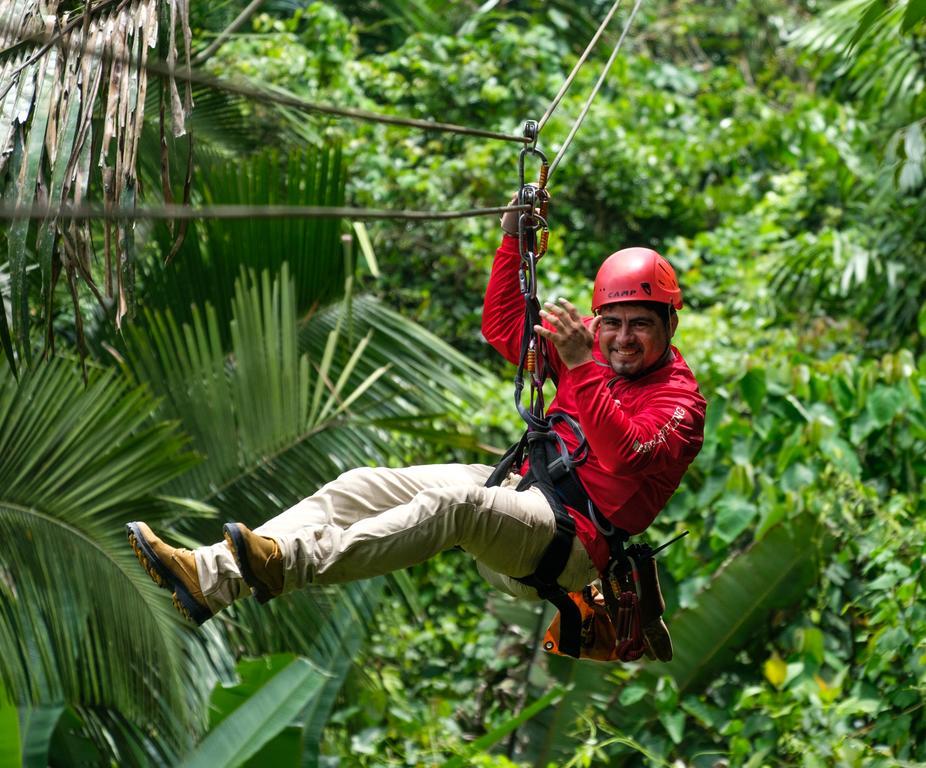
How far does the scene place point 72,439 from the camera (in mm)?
4840

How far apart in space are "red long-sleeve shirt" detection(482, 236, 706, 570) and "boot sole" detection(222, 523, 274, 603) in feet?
3.10

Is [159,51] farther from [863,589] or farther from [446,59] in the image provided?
[446,59]

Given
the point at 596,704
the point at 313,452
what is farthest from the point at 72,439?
the point at 596,704

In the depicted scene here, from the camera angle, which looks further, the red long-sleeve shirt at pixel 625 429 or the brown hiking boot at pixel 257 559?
the red long-sleeve shirt at pixel 625 429

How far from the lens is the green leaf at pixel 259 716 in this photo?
15.7ft

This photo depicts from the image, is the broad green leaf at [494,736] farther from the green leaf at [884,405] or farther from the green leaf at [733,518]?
the green leaf at [884,405]

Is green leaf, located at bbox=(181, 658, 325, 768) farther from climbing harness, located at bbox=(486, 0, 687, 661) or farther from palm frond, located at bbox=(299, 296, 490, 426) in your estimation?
palm frond, located at bbox=(299, 296, 490, 426)

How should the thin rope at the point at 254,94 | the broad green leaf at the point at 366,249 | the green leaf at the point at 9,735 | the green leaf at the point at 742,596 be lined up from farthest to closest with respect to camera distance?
the green leaf at the point at 742,596
the broad green leaf at the point at 366,249
the green leaf at the point at 9,735
the thin rope at the point at 254,94

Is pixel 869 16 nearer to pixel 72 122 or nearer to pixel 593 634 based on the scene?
pixel 593 634

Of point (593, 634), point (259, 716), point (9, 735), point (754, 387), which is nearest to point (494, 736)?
point (259, 716)

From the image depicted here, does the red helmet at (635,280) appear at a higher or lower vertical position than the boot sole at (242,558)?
higher

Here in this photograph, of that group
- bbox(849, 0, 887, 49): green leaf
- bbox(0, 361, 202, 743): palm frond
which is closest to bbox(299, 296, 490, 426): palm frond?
bbox(0, 361, 202, 743): palm frond

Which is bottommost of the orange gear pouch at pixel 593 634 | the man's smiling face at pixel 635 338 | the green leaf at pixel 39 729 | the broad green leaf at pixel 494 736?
the broad green leaf at pixel 494 736

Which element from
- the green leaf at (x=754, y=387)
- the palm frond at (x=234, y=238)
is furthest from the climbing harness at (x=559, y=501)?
the green leaf at (x=754, y=387)
